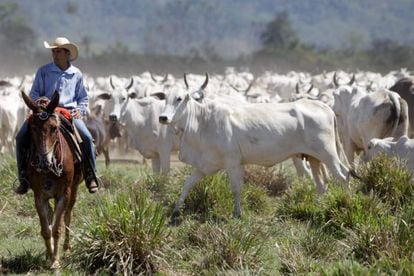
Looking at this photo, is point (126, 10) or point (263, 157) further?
point (126, 10)

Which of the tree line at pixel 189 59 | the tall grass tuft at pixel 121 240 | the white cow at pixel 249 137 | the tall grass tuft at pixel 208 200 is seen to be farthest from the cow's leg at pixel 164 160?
the tree line at pixel 189 59

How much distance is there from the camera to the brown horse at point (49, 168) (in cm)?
1005

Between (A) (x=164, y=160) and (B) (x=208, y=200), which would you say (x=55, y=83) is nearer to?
(B) (x=208, y=200)

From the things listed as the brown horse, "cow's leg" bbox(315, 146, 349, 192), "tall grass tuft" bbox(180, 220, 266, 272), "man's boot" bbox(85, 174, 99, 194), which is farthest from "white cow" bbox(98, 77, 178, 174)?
"tall grass tuft" bbox(180, 220, 266, 272)

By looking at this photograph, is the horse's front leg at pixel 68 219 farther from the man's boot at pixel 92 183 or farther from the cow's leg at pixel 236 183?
the cow's leg at pixel 236 183

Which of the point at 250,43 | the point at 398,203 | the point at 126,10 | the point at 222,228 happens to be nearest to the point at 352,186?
the point at 398,203

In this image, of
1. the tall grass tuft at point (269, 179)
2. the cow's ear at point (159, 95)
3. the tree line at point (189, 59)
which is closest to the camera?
the tall grass tuft at point (269, 179)

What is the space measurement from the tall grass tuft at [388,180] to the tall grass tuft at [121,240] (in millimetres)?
3768

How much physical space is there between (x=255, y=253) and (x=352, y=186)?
4.04m

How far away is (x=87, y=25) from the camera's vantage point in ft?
446

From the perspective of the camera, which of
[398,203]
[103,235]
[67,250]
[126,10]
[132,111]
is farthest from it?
[126,10]

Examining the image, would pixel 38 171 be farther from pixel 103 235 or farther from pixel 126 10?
pixel 126 10

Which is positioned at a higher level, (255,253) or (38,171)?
(38,171)

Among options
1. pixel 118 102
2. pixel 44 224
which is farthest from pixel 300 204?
pixel 118 102
